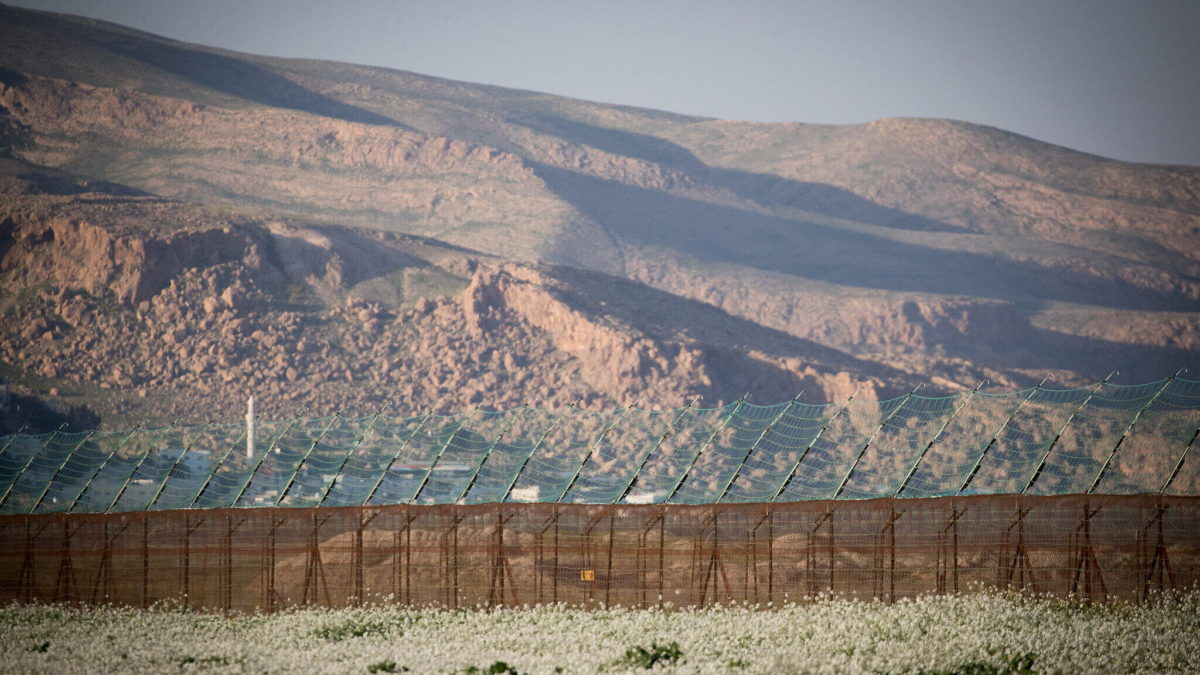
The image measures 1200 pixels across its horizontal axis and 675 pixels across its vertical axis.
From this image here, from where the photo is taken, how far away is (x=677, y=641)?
21.0 m

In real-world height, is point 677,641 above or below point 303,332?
above


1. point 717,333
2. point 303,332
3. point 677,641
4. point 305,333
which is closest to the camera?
point 677,641

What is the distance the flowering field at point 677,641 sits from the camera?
1830cm

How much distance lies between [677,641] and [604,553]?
778 cm

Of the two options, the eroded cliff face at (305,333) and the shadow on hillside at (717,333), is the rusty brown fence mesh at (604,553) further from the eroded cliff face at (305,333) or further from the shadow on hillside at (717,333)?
the shadow on hillside at (717,333)

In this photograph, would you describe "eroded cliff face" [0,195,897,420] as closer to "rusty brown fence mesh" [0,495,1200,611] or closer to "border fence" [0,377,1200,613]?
"rusty brown fence mesh" [0,495,1200,611]

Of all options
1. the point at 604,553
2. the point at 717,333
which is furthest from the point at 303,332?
the point at 604,553

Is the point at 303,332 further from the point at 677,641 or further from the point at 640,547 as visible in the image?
the point at 677,641

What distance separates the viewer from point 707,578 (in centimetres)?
2794

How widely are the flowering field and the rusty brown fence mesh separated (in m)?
1.71

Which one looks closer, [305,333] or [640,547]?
[640,547]

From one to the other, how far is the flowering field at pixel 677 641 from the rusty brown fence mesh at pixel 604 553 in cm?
171

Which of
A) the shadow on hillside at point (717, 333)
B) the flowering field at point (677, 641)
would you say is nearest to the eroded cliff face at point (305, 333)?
the shadow on hillside at point (717, 333)

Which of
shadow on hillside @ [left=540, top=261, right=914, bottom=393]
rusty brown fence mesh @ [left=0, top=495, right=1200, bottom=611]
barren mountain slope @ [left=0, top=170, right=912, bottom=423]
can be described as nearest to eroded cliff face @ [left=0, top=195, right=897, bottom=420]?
barren mountain slope @ [left=0, top=170, right=912, bottom=423]
